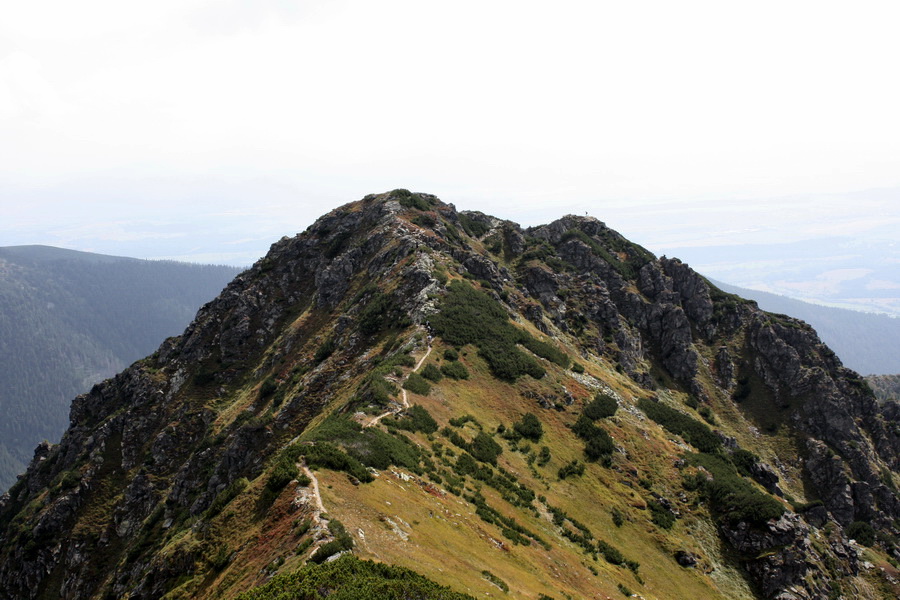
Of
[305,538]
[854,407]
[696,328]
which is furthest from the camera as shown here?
[696,328]

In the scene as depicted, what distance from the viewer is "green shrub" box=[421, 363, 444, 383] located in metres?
60.0

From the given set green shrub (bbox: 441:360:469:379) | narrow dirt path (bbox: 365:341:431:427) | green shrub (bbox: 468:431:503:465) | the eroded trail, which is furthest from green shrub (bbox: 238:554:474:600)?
green shrub (bbox: 441:360:469:379)

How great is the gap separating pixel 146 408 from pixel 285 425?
42598 mm

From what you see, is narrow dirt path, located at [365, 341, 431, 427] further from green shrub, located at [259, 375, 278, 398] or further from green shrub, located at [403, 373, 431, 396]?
green shrub, located at [259, 375, 278, 398]

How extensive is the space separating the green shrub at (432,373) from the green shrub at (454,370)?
1.15 m

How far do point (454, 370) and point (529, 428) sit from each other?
41.1ft

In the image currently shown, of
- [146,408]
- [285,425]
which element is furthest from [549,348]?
[146,408]

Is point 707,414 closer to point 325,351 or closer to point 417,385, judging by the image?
point 417,385

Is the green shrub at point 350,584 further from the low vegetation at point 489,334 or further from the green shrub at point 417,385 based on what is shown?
the low vegetation at point 489,334

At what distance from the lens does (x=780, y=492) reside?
77188 mm

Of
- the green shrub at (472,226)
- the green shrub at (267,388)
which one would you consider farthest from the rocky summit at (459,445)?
the green shrub at (472,226)

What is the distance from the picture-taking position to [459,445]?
4953 centimetres

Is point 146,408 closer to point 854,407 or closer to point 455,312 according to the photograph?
point 455,312

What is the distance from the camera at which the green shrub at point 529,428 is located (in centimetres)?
5744
